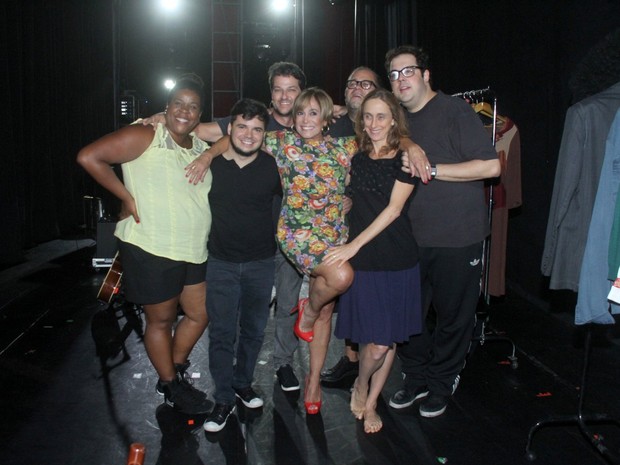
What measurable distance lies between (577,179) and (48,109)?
6976 millimetres

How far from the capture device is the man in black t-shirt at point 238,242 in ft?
8.14

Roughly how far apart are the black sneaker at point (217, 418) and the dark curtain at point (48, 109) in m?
4.26

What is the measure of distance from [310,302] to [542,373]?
A: 1652 millimetres

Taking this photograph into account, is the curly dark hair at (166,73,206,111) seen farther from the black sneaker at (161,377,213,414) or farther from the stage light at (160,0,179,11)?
the stage light at (160,0,179,11)

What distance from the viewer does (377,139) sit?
2.40 meters

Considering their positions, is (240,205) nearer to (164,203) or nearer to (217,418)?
(164,203)

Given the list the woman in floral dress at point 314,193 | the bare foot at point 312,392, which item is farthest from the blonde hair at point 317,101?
the bare foot at point 312,392

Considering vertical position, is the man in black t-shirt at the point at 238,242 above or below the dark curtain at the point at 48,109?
below

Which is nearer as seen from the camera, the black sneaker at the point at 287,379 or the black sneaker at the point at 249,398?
the black sneaker at the point at 249,398

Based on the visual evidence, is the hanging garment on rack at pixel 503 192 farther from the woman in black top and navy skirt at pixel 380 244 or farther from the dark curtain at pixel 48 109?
the dark curtain at pixel 48 109

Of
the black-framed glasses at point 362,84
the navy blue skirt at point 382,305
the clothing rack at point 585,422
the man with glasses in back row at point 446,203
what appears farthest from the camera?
the black-framed glasses at point 362,84

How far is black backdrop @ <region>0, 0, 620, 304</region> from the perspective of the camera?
14.6 feet

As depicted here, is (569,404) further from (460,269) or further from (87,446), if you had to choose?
(87,446)

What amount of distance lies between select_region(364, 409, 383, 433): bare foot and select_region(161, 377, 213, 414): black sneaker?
77 cm
